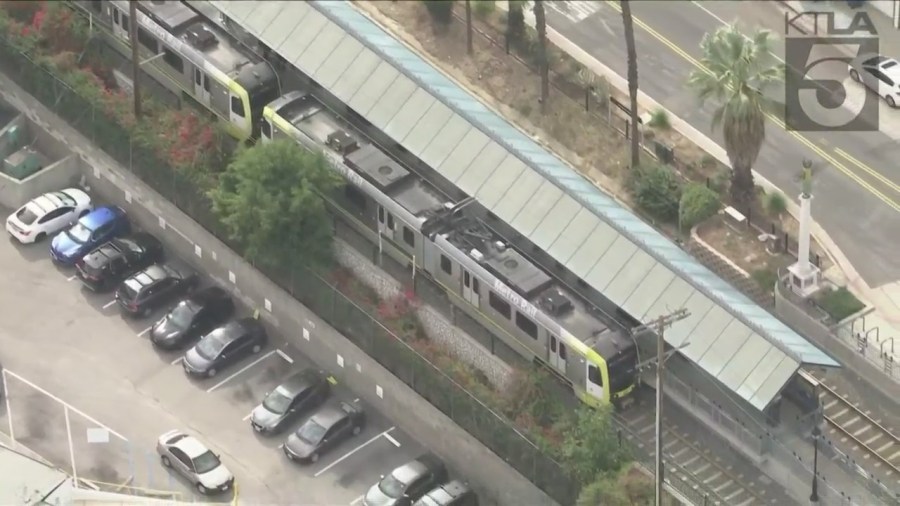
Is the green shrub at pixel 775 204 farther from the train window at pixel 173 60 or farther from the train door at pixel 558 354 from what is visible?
the train window at pixel 173 60

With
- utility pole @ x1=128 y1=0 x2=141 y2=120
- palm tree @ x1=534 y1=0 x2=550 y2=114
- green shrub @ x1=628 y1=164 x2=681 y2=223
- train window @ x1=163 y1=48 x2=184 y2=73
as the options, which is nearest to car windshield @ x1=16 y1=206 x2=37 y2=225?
utility pole @ x1=128 y1=0 x2=141 y2=120

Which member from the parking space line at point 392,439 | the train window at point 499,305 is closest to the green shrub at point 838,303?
the train window at point 499,305

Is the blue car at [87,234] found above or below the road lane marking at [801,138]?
below

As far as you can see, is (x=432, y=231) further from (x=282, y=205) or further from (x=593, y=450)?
(x=593, y=450)

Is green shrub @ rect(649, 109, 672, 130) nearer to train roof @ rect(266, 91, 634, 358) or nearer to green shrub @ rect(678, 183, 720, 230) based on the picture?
green shrub @ rect(678, 183, 720, 230)

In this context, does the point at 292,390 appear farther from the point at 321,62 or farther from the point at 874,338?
the point at 874,338

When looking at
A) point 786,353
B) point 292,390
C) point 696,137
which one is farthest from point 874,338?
point 292,390

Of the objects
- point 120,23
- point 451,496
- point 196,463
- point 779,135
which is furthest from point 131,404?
point 779,135
